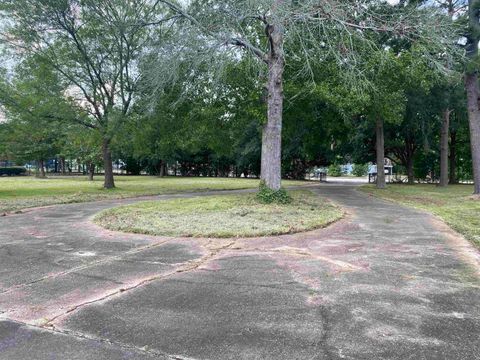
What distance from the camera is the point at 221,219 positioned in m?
8.13

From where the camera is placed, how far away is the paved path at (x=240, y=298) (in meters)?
2.66

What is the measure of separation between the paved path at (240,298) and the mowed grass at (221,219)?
0.54 metres

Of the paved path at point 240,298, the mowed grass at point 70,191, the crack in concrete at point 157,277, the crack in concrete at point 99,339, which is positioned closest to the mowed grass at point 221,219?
the paved path at point 240,298

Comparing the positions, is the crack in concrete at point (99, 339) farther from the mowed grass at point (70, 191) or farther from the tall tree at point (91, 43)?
the tall tree at point (91, 43)

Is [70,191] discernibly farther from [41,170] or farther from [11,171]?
[11,171]

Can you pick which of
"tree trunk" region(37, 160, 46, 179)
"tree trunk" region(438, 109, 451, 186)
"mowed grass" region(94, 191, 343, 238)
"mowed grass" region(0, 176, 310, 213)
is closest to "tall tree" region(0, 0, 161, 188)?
"mowed grass" region(0, 176, 310, 213)

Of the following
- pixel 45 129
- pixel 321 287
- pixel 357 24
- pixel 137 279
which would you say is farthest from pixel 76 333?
pixel 45 129

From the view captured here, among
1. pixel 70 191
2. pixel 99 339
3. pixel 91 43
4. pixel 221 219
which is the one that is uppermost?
pixel 91 43

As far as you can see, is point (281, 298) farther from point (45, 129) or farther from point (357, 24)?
point (45, 129)

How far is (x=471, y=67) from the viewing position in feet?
42.7

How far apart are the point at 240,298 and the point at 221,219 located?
4.55 m

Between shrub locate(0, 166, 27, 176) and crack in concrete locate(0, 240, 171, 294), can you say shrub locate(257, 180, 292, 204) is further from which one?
shrub locate(0, 166, 27, 176)

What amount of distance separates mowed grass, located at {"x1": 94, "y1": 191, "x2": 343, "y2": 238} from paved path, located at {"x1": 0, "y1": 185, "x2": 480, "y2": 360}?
21.3 inches

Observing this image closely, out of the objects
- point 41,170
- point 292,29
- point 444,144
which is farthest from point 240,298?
point 41,170
